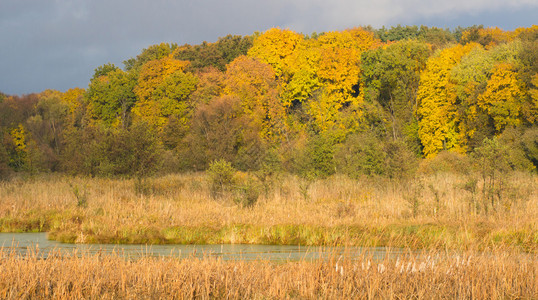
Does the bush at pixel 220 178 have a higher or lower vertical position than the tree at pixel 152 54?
lower

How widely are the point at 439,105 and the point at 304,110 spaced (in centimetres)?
1451

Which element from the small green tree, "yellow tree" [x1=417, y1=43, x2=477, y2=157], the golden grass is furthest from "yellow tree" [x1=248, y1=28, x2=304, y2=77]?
the golden grass

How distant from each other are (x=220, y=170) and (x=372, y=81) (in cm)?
3758

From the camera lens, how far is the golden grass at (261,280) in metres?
9.25

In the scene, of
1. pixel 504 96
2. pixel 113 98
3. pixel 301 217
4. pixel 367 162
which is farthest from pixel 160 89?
pixel 301 217

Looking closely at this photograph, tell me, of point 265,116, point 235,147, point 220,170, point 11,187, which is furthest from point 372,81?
point 11,187

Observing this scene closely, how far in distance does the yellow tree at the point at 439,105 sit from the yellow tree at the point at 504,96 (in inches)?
252

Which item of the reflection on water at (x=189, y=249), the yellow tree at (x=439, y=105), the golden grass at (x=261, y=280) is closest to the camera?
the golden grass at (x=261, y=280)

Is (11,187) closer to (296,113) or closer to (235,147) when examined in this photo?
(235,147)

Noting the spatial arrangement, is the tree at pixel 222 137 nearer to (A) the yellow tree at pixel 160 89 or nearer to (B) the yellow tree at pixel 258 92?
(B) the yellow tree at pixel 258 92

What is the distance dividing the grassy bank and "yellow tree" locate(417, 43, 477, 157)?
29929 millimetres

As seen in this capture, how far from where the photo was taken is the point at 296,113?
64.1 metres

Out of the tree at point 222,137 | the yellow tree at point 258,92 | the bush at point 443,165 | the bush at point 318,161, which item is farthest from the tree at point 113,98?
the bush at point 443,165

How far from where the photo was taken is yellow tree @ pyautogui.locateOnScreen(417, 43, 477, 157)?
179 ft
